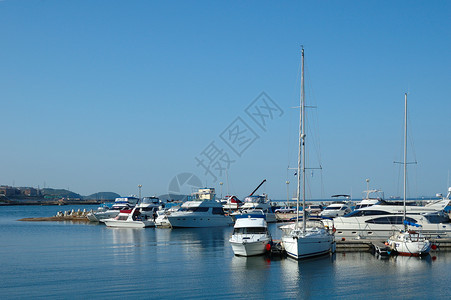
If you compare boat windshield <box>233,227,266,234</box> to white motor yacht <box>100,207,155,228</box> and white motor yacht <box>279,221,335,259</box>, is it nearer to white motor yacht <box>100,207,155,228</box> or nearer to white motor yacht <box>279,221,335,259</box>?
white motor yacht <box>279,221,335,259</box>

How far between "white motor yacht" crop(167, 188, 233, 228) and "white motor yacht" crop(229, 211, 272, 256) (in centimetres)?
2547

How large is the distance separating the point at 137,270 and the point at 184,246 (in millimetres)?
12309

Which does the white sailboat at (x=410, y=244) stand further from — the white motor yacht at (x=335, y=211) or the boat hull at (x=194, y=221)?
the white motor yacht at (x=335, y=211)

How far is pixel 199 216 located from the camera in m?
61.0

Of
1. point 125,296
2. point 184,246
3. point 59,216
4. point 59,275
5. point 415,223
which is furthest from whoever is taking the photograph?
point 59,216

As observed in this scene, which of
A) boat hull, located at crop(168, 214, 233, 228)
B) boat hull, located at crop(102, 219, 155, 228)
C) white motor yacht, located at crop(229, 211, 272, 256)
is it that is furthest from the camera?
boat hull, located at crop(102, 219, 155, 228)

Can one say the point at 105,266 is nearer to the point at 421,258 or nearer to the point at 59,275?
the point at 59,275

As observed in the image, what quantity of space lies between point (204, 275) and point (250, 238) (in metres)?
6.71

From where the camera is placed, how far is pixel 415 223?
127 feet

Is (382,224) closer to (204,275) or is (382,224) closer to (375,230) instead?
(375,230)

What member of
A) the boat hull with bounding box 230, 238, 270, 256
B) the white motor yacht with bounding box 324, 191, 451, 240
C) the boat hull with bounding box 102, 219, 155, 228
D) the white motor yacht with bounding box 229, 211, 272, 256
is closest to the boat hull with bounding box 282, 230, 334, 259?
the boat hull with bounding box 230, 238, 270, 256

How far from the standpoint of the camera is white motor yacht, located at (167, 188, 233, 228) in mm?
60406

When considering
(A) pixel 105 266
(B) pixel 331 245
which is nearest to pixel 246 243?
(B) pixel 331 245

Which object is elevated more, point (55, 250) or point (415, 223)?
point (415, 223)
